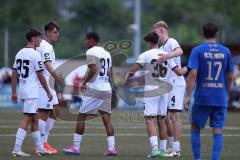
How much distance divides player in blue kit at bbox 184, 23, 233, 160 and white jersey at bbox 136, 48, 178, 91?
2716 mm

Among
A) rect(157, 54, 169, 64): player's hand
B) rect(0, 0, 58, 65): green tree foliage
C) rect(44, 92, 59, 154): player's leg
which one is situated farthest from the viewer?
rect(0, 0, 58, 65): green tree foliage

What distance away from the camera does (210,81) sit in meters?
14.2

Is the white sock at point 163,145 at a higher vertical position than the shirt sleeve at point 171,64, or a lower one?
lower

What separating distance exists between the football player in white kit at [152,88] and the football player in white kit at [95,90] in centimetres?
59

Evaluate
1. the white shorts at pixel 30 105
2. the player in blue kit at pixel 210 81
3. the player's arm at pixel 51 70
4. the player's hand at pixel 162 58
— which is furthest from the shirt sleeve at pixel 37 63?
the player in blue kit at pixel 210 81

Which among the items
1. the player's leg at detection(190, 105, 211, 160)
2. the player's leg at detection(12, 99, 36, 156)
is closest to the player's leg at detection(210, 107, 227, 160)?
the player's leg at detection(190, 105, 211, 160)

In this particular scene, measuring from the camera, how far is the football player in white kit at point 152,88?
A: 16797mm

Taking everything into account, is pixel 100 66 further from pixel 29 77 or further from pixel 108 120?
pixel 29 77

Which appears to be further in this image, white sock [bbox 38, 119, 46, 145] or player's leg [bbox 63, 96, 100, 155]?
white sock [bbox 38, 119, 46, 145]

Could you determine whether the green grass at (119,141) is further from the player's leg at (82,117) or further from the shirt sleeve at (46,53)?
the shirt sleeve at (46,53)

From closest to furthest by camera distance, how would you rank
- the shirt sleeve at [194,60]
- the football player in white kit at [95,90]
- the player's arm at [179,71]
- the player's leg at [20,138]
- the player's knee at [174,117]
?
the shirt sleeve at [194,60], the player's leg at [20,138], the player's arm at [179,71], the football player in white kit at [95,90], the player's knee at [174,117]

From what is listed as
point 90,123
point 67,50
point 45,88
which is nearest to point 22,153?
point 45,88

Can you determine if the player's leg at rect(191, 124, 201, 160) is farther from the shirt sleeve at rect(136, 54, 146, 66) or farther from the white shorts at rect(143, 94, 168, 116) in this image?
the shirt sleeve at rect(136, 54, 146, 66)

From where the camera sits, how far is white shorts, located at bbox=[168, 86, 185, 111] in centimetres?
1756
